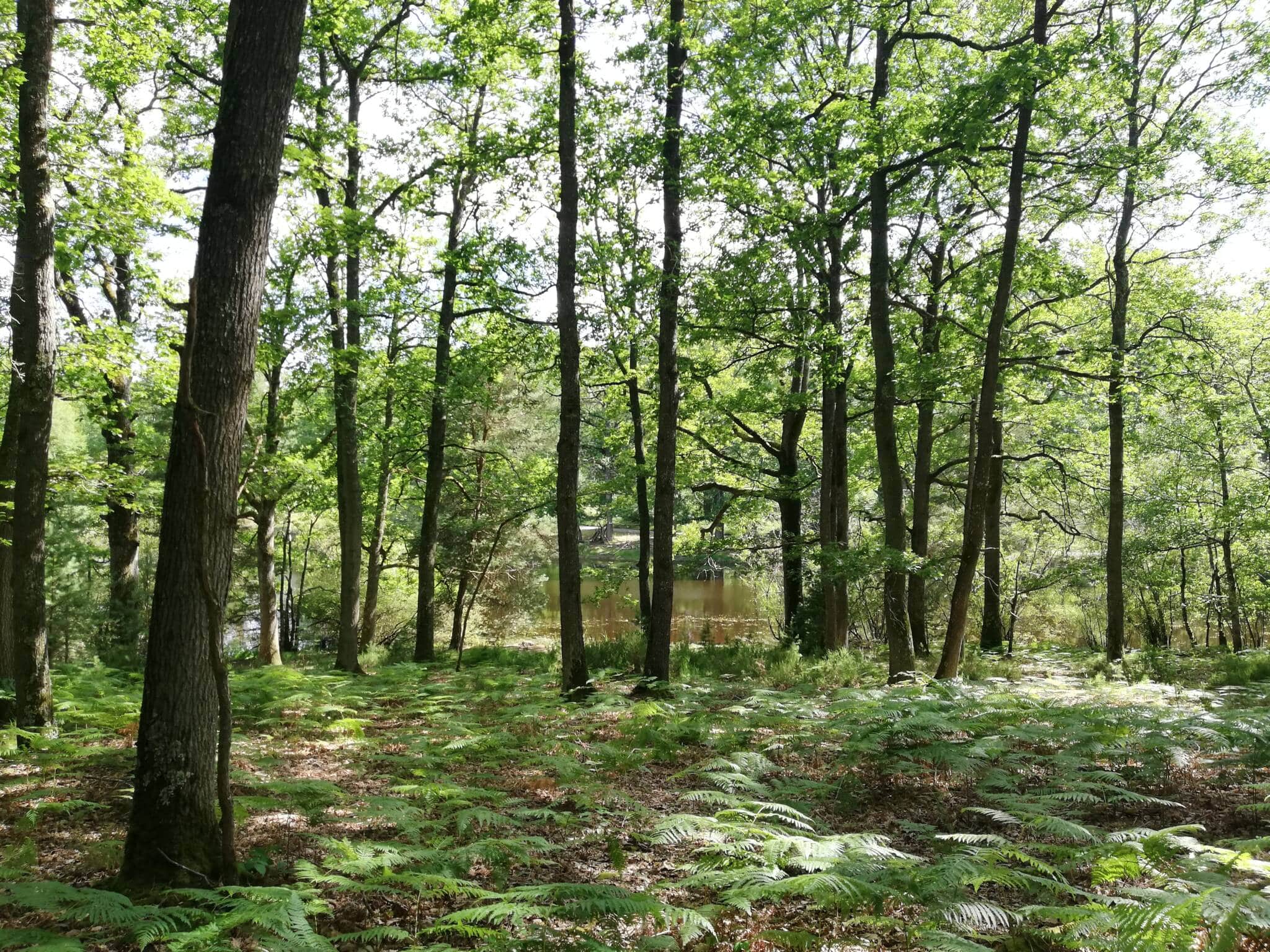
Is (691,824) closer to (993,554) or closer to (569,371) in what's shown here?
(569,371)

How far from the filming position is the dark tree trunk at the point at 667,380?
408 inches

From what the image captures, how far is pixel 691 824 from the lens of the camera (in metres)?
4.11

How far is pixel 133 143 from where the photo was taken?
362 inches

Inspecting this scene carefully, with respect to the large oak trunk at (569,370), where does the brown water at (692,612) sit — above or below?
below

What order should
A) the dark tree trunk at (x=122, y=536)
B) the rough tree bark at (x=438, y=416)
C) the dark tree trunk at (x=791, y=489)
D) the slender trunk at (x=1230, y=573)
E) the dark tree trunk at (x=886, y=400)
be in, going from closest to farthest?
the dark tree trunk at (x=886, y=400), the dark tree trunk at (x=122, y=536), the rough tree bark at (x=438, y=416), the dark tree trunk at (x=791, y=489), the slender trunk at (x=1230, y=573)

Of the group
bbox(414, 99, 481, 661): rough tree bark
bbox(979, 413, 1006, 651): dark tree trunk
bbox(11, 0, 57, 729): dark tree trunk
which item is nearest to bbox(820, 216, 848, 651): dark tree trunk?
bbox(979, 413, 1006, 651): dark tree trunk

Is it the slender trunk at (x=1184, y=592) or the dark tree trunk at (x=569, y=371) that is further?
the slender trunk at (x=1184, y=592)

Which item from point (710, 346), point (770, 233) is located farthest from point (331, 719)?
point (710, 346)

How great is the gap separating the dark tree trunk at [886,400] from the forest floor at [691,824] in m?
1.28

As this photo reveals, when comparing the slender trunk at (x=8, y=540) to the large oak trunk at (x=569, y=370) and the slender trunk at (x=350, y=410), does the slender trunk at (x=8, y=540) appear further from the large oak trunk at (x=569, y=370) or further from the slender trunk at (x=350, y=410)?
the large oak trunk at (x=569, y=370)

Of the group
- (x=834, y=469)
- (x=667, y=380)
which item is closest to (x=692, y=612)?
(x=834, y=469)

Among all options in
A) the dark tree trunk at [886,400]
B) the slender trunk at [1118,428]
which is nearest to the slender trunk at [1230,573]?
the slender trunk at [1118,428]

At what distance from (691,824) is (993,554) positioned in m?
13.9

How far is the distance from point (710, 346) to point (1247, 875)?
53.3ft
